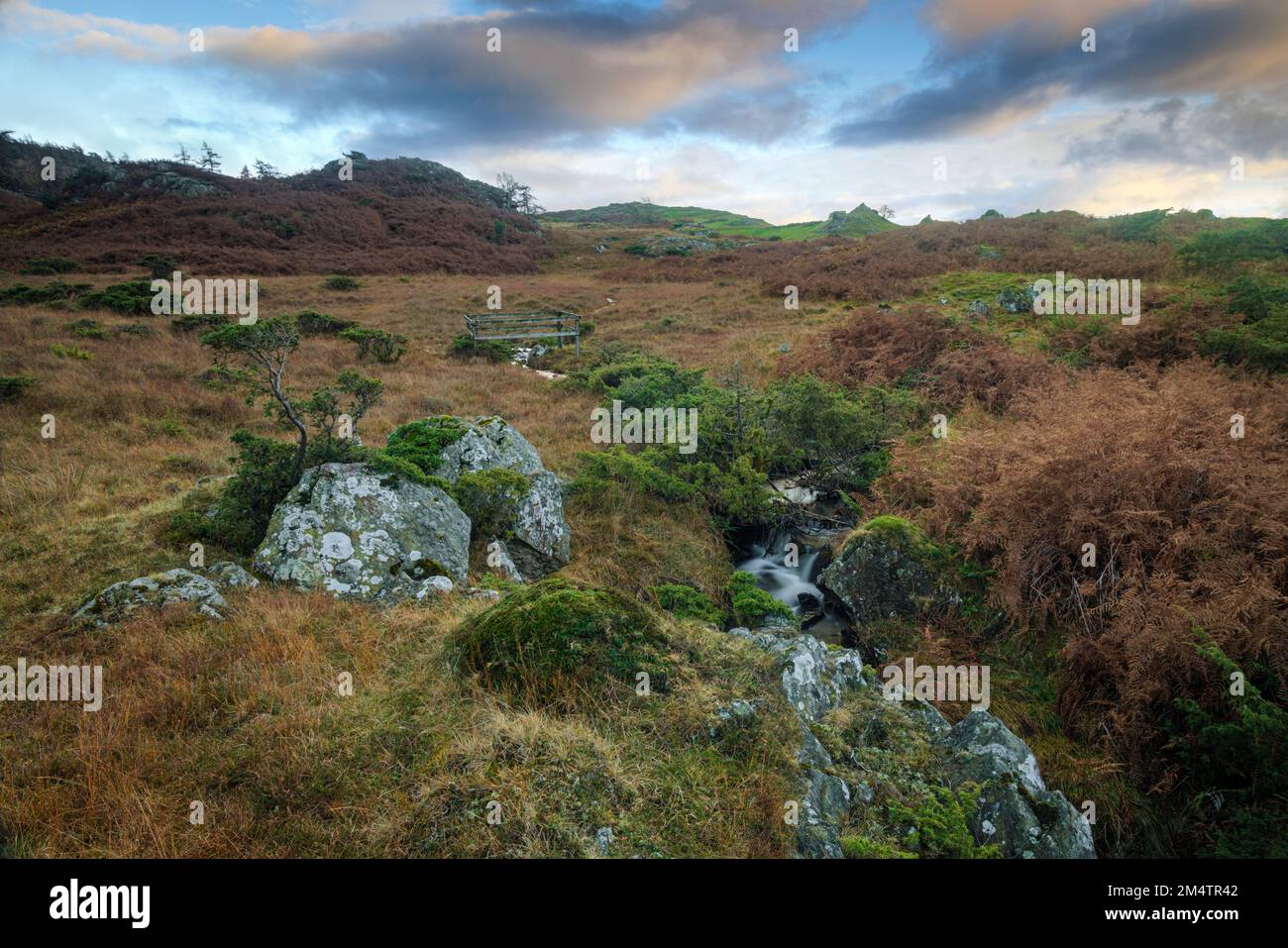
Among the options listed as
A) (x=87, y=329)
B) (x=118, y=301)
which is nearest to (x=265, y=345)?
(x=87, y=329)

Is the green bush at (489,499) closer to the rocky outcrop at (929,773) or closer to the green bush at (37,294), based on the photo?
the rocky outcrop at (929,773)

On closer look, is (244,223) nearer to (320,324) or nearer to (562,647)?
(320,324)

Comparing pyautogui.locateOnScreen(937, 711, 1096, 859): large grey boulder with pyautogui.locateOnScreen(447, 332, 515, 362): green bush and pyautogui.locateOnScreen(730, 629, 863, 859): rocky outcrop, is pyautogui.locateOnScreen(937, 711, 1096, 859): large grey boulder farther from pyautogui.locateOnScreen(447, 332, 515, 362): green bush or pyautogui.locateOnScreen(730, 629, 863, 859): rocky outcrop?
pyautogui.locateOnScreen(447, 332, 515, 362): green bush

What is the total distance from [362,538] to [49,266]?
136 feet

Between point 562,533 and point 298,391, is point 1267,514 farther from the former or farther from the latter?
point 298,391

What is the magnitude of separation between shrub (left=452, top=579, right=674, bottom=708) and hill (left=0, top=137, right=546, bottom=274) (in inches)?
1681

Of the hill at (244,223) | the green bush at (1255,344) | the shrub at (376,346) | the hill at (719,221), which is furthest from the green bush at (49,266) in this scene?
the hill at (719,221)

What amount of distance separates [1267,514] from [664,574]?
7.17 meters


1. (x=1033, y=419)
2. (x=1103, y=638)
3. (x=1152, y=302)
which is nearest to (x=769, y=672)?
(x=1103, y=638)

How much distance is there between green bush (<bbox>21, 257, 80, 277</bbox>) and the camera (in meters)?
32.5

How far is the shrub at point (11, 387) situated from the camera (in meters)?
12.8

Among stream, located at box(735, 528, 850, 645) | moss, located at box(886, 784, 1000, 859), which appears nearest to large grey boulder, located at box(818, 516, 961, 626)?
stream, located at box(735, 528, 850, 645)

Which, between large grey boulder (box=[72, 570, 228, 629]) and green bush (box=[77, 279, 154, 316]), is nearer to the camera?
large grey boulder (box=[72, 570, 228, 629])
